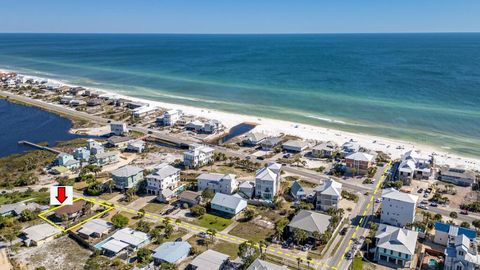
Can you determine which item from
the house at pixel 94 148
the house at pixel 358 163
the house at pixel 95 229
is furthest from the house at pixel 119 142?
the house at pixel 358 163

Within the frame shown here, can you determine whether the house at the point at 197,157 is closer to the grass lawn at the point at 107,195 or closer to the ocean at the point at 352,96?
the grass lawn at the point at 107,195

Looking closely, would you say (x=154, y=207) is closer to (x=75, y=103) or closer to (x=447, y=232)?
(x=447, y=232)

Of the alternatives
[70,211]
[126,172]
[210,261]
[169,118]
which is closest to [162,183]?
[126,172]

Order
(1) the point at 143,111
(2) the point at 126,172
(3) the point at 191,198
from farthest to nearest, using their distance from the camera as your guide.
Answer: (1) the point at 143,111
(2) the point at 126,172
(3) the point at 191,198

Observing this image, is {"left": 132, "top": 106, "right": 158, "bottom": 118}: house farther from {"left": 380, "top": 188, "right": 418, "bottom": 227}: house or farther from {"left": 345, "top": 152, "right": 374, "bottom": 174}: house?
{"left": 380, "top": 188, "right": 418, "bottom": 227}: house

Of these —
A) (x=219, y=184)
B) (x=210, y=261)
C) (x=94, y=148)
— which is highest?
(x=94, y=148)

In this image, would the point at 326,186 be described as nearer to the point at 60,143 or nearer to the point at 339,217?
the point at 339,217

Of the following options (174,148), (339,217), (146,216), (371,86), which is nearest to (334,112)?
(371,86)
